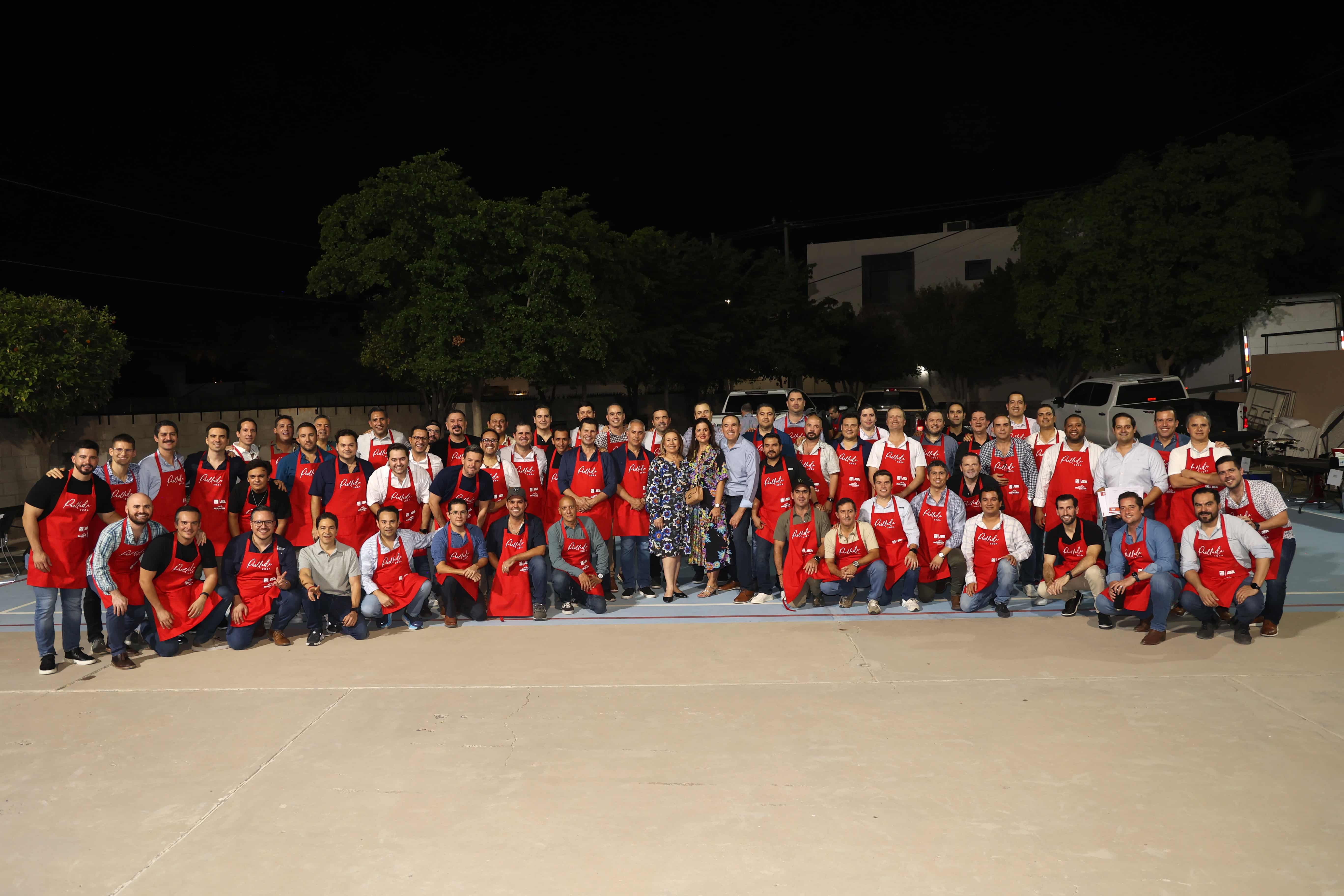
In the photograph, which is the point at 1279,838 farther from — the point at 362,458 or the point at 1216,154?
the point at 1216,154

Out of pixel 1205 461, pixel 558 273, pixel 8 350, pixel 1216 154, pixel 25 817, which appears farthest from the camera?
pixel 1216 154

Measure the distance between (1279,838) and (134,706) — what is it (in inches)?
267

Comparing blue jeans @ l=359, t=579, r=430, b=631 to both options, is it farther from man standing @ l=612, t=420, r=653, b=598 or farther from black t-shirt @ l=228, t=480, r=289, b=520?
man standing @ l=612, t=420, r=653, b=598

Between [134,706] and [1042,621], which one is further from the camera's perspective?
[1042,621]

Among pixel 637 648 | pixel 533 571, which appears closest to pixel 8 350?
pixel 533 571

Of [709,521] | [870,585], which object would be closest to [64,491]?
[709,521]

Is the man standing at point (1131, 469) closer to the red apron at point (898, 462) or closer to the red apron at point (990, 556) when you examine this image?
the red apron at point (990, 556)

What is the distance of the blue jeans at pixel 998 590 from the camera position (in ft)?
28.9

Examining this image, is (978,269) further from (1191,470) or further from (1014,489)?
(1191,470)

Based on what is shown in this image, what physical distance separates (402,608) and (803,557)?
3.68 meters

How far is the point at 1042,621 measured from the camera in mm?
8508

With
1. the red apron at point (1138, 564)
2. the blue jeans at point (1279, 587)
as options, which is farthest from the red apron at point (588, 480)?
the blue jeans at point (1279, 587)

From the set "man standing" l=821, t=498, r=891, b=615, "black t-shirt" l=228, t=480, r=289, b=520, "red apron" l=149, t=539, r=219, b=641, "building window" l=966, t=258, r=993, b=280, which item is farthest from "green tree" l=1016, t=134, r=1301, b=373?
"red apron" l=149, t=539, r=219, b=641

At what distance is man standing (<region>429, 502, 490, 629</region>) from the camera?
8914 millimetres
